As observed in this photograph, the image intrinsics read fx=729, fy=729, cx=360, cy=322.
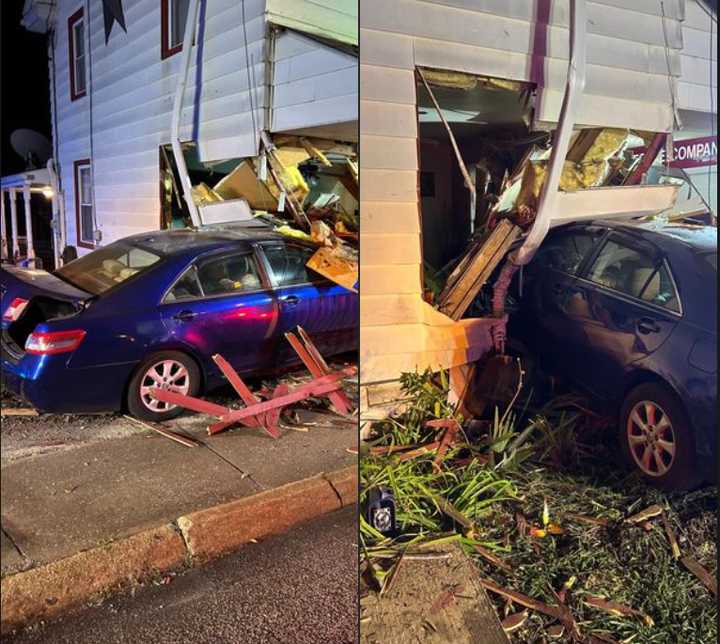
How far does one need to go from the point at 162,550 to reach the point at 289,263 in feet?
2.17

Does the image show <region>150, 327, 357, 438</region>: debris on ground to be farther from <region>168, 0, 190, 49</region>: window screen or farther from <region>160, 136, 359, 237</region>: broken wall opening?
<region>168, 0, 190, 49</region>: window screen

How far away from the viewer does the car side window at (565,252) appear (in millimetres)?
2014

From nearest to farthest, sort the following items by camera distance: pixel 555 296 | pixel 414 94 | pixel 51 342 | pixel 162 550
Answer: pixel 51 342
pixel 162 550
pixel 414 94
pixel 555 296

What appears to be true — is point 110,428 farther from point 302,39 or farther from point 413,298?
point 302,39

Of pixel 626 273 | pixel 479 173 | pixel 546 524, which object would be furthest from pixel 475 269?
pixel 546 524

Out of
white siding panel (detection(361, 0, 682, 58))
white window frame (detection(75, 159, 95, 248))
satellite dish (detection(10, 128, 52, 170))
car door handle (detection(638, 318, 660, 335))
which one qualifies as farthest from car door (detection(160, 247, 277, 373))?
car door handle (detection(638, 318, 660, 335))

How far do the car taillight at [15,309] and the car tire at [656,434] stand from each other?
1618 mm

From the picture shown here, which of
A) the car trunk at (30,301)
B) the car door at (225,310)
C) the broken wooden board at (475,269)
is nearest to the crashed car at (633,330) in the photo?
the broken wooden board at (475,269)

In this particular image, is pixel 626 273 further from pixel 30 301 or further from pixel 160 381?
pixel 30 301

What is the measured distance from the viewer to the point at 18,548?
4.28ft

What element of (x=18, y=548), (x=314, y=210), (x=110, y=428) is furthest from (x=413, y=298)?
(x=18, y=548)

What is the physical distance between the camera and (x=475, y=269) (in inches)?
77.5

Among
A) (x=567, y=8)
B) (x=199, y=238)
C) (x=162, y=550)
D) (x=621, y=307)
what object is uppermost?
(x=567, y=8)

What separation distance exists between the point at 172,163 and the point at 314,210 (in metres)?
0.34
